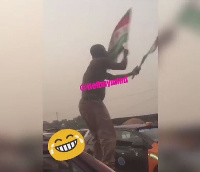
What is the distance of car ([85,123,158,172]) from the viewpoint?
5.16 feet

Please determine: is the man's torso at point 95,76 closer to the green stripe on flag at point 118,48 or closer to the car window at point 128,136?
the green stripe on flag at point 118,48

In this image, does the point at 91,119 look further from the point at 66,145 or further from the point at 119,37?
the point at 119,37

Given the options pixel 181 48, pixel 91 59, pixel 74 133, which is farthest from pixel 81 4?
pixel 74 133

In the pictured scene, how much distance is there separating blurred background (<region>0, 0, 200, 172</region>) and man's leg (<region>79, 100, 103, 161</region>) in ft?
0.76

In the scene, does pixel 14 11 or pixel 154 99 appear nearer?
pixel 154 99

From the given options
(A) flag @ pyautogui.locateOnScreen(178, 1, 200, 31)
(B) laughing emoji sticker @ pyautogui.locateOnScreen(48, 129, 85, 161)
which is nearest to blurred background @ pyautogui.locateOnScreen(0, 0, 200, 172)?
(A) flag @ pyautogui.locateOnScreen(178, 1, 200, 31)

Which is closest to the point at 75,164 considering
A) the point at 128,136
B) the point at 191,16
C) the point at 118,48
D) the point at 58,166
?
the point at 58,166

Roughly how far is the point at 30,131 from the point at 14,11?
0.74 metres

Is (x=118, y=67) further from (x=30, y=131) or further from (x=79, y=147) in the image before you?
(x=30, y=131)

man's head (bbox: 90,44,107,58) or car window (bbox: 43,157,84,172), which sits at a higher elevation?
man's head (bbox: 90,44,107,58)

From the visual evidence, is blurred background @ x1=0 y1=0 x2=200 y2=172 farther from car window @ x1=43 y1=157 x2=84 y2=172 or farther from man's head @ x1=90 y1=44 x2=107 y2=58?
man's head @ x1=90 y1=44 x2=107 y2=58

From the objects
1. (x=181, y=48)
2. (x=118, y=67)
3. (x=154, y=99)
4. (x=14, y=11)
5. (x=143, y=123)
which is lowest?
(x=143, y=123)

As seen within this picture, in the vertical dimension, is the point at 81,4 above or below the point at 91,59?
above

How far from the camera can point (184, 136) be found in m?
1.56
